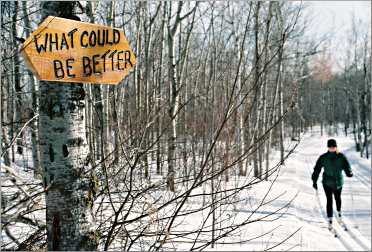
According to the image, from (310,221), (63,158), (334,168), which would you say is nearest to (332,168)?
(334,168)

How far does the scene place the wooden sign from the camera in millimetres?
961

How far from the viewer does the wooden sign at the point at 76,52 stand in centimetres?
96

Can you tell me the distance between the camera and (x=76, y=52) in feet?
3.38

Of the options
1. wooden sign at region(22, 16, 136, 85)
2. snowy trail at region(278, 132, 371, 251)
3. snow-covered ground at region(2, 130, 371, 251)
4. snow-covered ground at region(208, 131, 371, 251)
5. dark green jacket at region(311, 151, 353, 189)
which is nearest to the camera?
wooden sign at region(22, 16, 136, 85)

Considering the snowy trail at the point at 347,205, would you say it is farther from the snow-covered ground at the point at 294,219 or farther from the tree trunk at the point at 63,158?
the tree trunk at the point at 63,158

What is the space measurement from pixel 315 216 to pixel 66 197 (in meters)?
5.92

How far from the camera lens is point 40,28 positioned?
0.96 m

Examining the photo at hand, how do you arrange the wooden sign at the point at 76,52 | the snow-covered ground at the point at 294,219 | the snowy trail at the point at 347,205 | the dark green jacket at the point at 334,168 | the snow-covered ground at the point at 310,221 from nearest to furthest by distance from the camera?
the wooden sign at the point at 76,52
the snow-covered ground at the point at 294,219
the snow-covered ground at the point at 310,221
the snowy trail at the point at 347,205
the dark green jacket at the point at 334,168

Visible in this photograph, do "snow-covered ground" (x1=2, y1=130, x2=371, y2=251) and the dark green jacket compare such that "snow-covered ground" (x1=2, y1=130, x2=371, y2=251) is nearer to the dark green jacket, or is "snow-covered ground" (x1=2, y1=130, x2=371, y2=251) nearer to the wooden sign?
the dark green jacket

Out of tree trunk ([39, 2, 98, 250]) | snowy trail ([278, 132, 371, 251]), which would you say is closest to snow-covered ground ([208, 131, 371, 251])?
snowy trail ([278, 132, 371, 251])

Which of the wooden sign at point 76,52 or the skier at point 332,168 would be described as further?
the skier at point 332,168

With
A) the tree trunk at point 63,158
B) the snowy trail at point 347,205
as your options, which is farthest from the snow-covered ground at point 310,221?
the tree trunk at point 63,158

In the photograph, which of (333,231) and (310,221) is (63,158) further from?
(310,221)

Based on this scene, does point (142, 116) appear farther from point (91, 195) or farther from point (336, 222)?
point (336, 222)
